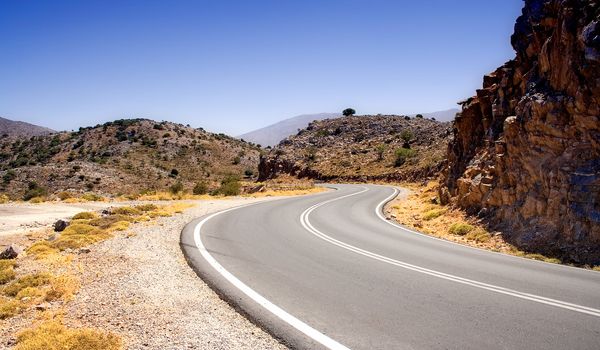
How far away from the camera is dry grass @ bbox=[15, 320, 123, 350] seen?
5.02 metres

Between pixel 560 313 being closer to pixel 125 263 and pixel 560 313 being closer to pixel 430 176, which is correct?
pixel 125 263

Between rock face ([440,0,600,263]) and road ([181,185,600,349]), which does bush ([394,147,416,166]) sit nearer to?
rock face ([440,0,600,263])

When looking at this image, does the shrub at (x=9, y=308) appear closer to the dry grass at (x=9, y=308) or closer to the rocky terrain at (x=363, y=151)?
the dry grass at (x=9, y=308)

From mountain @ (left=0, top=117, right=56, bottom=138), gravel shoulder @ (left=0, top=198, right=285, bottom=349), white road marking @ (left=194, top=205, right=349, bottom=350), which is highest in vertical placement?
mountain @ (left=0, top=117, right=56, bottom=138)

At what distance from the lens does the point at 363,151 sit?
68688 millimetres

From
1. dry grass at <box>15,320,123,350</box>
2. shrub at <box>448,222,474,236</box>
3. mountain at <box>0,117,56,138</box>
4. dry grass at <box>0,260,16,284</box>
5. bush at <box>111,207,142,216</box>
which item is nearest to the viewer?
dry grass at <box>15,320,123,350</box>

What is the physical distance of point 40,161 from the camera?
70562 mm

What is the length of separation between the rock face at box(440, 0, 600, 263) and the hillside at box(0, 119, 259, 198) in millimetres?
42942

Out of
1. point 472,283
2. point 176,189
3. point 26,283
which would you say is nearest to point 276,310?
point 472,283

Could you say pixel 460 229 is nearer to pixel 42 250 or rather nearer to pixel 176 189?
pixel 42 250

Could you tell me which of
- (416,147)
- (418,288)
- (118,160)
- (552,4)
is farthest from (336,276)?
(118,160)

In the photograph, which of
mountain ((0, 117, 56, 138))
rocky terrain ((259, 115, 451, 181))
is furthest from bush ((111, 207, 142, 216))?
mountain ((0, 117, 56, 138))

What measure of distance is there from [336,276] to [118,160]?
6882cm

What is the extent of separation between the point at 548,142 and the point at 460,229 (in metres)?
4.14
